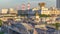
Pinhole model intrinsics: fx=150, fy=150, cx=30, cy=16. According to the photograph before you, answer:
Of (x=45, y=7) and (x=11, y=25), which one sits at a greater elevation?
(x=45, y=7)

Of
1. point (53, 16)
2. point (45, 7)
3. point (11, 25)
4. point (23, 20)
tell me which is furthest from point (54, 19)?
point (11, 25)

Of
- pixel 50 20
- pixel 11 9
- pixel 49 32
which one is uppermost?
pixel 11 9

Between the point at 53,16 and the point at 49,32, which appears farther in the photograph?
the point at 53,16

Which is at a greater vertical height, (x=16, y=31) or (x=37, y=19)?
(x=37, y=19)

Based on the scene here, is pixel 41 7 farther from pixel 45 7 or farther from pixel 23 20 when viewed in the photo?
pixel 23 20

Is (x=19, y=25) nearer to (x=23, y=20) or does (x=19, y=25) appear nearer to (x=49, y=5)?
(x=23, y=20)

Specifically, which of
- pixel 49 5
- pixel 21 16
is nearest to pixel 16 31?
pixel 21 16

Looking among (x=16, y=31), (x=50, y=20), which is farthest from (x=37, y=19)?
(x=16, y=31)

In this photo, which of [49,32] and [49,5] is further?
[49,5]
